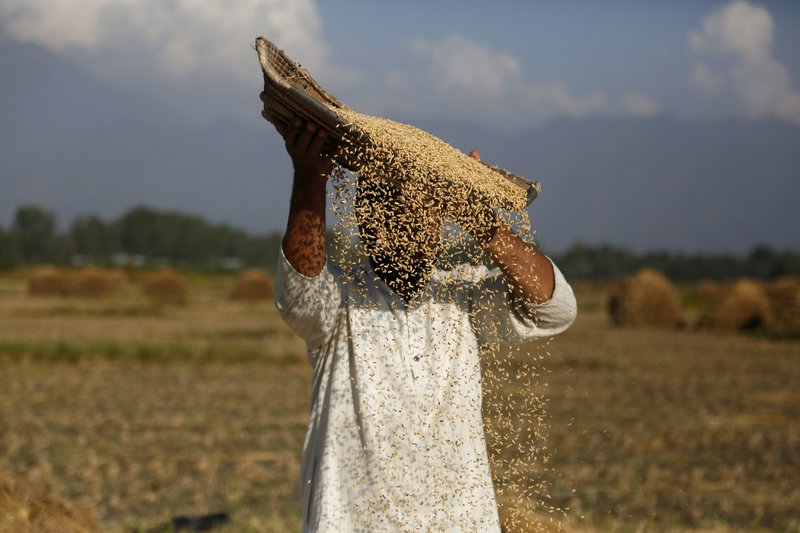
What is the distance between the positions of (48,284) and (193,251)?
3621 inches

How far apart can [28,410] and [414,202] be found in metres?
9.10

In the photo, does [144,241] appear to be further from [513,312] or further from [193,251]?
[513,312]

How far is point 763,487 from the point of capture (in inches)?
275

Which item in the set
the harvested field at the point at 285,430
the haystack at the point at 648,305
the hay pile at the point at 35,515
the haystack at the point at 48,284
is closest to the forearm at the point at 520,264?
the harvested field at the point at 285,430

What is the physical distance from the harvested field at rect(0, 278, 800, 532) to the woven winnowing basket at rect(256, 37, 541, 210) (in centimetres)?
60

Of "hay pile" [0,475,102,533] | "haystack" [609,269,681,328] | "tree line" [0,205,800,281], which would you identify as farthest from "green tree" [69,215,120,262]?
"hay pile" [0,475,102,533]

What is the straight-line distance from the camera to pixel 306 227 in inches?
94.3

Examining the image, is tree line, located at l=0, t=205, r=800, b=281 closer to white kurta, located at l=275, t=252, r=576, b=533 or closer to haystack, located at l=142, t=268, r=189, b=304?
haystack, located at l=142, t=268, r=189, b=304

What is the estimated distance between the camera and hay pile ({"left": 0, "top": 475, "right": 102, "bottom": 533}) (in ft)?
13.1

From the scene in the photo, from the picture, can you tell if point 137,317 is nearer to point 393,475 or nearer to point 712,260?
point 393,475

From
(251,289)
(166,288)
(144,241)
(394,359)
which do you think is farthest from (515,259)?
(144,241)

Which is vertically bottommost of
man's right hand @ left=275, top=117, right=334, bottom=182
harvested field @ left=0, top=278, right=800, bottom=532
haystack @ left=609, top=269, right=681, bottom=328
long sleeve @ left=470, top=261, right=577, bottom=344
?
harvested field @ left=0, top=278, right=800, bottom=532

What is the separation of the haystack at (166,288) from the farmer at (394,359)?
111 feet

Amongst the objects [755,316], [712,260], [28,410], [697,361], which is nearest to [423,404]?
[28,410]
